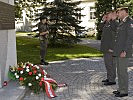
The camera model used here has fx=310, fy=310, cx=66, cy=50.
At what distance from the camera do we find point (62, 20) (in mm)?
22859

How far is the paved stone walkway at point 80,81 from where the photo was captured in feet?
25.5

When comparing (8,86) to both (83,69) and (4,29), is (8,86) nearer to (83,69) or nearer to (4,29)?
(4,29)

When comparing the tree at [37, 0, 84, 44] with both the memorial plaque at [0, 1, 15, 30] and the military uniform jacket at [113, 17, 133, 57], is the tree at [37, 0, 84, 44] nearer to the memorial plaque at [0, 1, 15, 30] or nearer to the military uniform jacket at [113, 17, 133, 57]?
A: the memorial plaque at [0, 1, 15, 30]

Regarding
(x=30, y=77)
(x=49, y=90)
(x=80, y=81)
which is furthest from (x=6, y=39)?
(x=80, y=81)

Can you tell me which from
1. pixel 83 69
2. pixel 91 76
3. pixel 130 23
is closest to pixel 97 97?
pixel 130 23

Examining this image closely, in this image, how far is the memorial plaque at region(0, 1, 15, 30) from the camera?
326 inches

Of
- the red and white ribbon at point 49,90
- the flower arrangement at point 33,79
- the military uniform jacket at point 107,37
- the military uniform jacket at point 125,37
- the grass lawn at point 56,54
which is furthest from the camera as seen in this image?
the grass lawn at point 56,54

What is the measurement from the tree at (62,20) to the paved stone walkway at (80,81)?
873 cm

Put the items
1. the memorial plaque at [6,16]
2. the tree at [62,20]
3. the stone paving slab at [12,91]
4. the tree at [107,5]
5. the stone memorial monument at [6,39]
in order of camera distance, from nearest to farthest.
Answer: the stone paving slab at [12,91] → the memorial plaque at [6,16] → the stone memorial monument at [6,39] → the tree at [62,20] → the tree at [107,5]

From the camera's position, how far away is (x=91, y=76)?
34.9 ft

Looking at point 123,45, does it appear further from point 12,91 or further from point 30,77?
point 12,91

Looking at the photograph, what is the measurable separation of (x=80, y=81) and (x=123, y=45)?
2686 mm

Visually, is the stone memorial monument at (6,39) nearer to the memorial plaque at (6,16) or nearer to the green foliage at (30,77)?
the memorial plaque at (6,16)

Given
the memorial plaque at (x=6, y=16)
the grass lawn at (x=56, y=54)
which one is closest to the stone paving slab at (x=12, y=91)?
the memorial plaque at (x=6, y=16)
